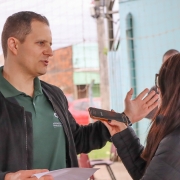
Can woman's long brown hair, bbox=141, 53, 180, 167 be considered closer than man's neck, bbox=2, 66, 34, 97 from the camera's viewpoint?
Yes

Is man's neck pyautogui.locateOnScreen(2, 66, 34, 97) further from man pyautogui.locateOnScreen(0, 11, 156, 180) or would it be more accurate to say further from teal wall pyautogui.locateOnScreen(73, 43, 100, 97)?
teal wall pyautogui.locateOnScreen(73, 43, 100, 97)

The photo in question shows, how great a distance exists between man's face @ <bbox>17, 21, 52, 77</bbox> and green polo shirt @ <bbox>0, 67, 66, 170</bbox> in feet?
0.35

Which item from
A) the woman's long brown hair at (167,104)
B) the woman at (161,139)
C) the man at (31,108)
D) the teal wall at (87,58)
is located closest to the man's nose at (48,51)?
the man at (31,108)

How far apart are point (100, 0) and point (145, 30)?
1824 millimetres

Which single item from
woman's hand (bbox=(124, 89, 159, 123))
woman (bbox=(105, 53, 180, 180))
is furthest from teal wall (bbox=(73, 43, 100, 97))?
woman (bbox=(105, 53, 180, 180))

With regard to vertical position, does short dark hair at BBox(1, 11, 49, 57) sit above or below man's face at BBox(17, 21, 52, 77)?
above

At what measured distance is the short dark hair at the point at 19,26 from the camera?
1.77m

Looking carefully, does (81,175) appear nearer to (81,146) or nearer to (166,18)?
(81,146)

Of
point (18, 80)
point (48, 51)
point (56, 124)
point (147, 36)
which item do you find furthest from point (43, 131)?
point (147, 36)

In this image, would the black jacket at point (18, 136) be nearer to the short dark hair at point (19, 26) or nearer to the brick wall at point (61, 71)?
the short dark hair at point (19, 26)

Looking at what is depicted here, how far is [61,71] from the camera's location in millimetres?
12211

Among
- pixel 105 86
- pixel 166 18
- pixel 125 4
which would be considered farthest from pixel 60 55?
pixel 166 18

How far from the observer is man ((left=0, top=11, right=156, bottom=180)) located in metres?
1.60

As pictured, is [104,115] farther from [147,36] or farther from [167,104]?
[147,36]
